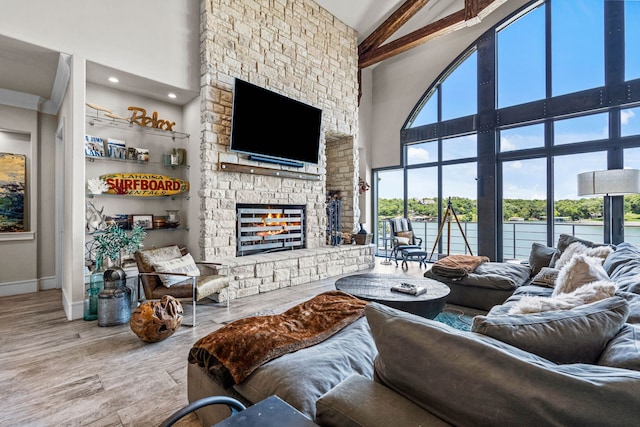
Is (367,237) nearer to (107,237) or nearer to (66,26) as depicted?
(107,237)

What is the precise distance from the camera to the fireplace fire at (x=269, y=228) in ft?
15.6

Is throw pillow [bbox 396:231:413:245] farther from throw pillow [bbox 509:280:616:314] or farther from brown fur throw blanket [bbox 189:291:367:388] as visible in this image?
throw pillow [bbox 509:280:616:314]

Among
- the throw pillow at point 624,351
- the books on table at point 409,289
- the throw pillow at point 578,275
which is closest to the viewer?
the throw pillow at point 624,351

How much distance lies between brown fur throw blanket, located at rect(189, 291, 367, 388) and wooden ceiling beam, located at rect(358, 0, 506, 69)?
5.74 meters

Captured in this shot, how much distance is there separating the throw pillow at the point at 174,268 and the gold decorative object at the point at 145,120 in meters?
2.02

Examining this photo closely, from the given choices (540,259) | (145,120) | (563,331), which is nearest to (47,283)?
(145,120)

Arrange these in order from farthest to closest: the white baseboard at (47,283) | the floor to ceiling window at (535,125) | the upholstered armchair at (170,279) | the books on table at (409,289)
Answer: the floor to ceiling window at (535,125)
the white baseboard at (47,283)
the upholstered armchair at (170,279)
the books on table at (409,289)

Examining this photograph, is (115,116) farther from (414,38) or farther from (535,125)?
(535,125)

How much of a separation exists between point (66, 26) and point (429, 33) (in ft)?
18.6

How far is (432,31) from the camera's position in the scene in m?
5.90

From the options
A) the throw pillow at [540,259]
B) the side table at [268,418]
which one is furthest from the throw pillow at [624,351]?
the throw pillow at [540,259]

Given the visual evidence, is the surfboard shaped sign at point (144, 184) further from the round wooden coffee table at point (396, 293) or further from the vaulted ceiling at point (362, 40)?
the round wooden coffee table at point (396, 293)

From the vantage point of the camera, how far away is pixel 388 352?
0.93m

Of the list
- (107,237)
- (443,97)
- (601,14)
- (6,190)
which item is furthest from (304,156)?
(601,14)
